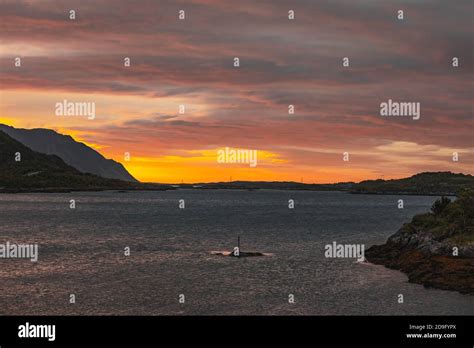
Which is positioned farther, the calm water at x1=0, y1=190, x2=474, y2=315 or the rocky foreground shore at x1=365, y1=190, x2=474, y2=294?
the rocky foreground shore at x1=365, y1=190, x2=474, y2=294

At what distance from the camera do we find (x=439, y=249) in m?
66.1

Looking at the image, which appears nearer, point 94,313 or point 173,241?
point 94,313

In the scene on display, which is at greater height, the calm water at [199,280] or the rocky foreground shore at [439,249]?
the rocky foreground shore at [439,249]

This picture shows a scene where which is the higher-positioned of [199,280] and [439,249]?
[439,249]

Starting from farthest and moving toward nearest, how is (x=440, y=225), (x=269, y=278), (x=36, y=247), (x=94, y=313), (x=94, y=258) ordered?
(x=36, y=247), (x=94, y=258), (x=440, y=225), (x=269, y=278), (x=94, y=313)

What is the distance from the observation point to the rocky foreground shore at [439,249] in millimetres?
59156

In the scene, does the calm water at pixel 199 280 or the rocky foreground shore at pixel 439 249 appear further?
the rocky foreground shore at pixel 439 249

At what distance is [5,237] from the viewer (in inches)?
4648

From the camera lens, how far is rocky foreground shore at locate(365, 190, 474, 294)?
5916 centimetres

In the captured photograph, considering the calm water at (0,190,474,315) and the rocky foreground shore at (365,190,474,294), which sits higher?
the rocky foreground shore at (365,190,474,294)
